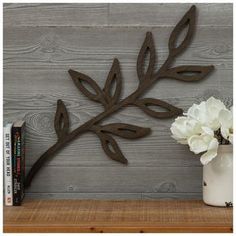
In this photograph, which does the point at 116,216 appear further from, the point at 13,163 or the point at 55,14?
the point at 55,14

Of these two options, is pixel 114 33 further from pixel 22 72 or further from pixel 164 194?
pixel 164 194

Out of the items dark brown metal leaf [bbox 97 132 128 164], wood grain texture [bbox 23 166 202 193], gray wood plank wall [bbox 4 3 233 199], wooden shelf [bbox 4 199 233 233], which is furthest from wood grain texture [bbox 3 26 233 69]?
wooden shelf [bbox 4 199 233 233]

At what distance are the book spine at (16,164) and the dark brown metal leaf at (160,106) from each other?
1.49ft

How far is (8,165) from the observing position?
1.92 meters

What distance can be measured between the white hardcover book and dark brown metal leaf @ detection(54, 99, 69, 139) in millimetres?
187

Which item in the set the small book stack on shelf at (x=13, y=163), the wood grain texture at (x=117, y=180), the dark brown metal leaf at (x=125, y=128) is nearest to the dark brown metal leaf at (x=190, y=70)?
the dark brown metal leaf at (x=125, y=128)

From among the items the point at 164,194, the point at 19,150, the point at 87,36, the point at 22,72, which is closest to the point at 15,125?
the point at 19,150

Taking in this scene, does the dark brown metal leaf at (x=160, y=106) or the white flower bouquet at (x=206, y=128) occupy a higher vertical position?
the dark brown metal leaf at (x=160, y=106)

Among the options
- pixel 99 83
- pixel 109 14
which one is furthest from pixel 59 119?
pixel 109 14

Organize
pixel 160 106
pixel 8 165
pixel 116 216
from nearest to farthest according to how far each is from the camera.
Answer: pixel 116 216, pixel 8 165, pixel 160 106

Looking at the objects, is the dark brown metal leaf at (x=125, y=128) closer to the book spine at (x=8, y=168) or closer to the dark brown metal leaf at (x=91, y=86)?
the dark brown metal leaf at (x=91, y=86)

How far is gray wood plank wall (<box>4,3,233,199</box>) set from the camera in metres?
2.03

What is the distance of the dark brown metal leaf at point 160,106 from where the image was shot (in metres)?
2.01

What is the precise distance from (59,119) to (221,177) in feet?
2.07
